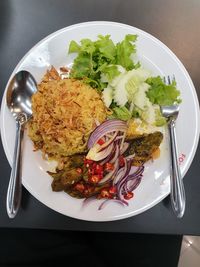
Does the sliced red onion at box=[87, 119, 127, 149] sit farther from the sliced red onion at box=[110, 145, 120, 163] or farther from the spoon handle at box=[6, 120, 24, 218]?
the spoon handle at box=[6, 120, 24, 218]

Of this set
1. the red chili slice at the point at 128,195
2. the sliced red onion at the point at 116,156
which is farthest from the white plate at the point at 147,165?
the sliced red onion at the point at 116,156

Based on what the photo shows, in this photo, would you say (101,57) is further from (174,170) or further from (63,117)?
(174,170)

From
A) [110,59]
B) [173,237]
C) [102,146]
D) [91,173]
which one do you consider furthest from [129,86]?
[173,237]

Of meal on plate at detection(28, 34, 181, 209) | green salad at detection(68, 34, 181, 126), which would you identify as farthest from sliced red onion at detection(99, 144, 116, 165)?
green salad at detection(68, 34, 181, 126)

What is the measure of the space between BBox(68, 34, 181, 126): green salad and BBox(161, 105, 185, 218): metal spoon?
0.03 meters

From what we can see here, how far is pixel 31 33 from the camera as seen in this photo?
61.7 inches

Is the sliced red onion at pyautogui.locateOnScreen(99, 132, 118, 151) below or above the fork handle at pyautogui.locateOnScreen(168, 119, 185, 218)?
above

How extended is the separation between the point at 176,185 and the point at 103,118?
1.21 feet

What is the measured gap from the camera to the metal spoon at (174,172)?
121 cm

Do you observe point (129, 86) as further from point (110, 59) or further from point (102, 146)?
point (102, 146)

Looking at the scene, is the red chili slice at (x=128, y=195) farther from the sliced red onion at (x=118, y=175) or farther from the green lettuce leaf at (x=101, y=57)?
the green lettuce leaf at (x=101, y=57)

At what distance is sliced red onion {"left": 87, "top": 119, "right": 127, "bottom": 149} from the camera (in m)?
1.32

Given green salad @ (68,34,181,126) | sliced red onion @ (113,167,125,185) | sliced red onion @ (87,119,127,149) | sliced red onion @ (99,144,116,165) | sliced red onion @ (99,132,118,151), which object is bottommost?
sliced red onion @ (113,167,125,185)

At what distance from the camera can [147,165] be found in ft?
4.35
